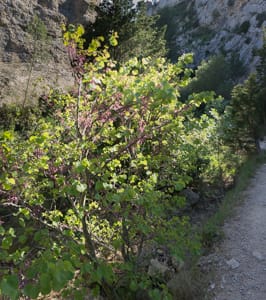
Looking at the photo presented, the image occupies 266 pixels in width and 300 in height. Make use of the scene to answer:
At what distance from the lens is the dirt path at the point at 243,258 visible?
3123 millimetres

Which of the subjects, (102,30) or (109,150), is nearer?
(109,150)

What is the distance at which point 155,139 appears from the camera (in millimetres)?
3031

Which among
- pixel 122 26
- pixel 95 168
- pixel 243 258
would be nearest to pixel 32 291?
pixel 95 168

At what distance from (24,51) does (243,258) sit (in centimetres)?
1046

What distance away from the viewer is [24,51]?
1056 centimetres

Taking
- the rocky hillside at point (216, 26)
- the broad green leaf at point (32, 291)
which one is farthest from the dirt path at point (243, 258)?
the rocky hillside at point (216, 26)

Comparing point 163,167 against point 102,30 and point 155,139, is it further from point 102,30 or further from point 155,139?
point 102,30

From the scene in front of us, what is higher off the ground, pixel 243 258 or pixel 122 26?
pixel 122 26

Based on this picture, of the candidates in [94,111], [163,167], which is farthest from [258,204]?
[94,111]

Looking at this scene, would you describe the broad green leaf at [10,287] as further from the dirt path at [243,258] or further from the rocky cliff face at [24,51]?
the rocky cliff face at [24,51]

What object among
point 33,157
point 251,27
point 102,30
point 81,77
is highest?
point 251,27

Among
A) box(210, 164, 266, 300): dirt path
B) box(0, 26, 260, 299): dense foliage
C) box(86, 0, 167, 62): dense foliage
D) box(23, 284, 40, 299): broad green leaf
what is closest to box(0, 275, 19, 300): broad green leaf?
box(0, 26, 260, 299): dense foliage

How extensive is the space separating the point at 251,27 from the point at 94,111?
4425cm

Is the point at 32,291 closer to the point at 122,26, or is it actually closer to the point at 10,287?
the point at 10,287
